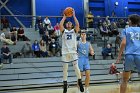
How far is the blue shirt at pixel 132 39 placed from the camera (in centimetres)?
682

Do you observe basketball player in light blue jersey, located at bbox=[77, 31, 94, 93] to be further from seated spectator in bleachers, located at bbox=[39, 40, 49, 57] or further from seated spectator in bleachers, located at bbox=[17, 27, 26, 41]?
seated spectator in bleachers, located at bbox=[17, 27, 26, 41]

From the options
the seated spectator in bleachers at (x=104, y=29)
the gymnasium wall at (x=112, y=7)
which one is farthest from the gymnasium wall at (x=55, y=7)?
the seated spectator in bleachers at (x=104, y=29)

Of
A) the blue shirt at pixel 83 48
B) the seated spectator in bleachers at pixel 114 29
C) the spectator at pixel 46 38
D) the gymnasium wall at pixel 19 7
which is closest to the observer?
the blue shirt at pixel 83 48

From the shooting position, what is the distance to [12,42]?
58.0 feet

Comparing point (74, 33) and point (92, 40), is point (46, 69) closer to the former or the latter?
point (92, 40)

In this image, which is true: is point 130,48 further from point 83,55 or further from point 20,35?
→ point 20,35

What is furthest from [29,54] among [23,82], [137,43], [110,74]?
[137,43]

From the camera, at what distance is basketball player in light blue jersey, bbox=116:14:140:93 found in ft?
22.2

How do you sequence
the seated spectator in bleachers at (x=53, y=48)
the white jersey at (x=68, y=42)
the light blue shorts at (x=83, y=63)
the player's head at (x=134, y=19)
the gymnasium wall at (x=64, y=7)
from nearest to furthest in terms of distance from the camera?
the player's head at (x=134, y=19) → the white jersey at (x=68, y=42) → the light blue shorts at (x=83, y=63) → the seated spectator in bleachers at (x=53, y=48) → the gymnasium wall at (x=64, y=7)

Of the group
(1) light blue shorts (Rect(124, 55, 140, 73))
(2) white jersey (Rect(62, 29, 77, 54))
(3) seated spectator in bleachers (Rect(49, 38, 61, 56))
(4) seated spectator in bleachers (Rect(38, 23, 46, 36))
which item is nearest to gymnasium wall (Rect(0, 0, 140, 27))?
(4) seated spectator in bleachers (Rect(38, 23, 46, 36))

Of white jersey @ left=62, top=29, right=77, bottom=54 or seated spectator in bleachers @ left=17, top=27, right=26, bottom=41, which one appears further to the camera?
seated spectator in bleachers @ left=17, top=27, right=26, bottom=41

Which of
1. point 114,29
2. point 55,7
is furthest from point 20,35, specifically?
point 55,7

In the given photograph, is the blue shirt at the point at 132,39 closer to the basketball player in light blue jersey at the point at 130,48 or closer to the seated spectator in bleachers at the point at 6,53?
the basketball player in light blue jersey at the point at 130,48

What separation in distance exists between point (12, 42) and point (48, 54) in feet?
6.89
